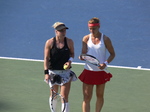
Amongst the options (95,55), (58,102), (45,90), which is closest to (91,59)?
(95,55)

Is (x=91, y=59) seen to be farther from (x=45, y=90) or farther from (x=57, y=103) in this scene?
(x=45, y=90)

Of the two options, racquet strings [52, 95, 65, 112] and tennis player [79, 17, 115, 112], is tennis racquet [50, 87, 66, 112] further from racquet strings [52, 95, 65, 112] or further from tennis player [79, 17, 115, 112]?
tennis player [79, 17, 115, 112]

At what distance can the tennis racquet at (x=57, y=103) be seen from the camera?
26.8 ft

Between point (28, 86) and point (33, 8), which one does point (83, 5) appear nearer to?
point (33, 8)

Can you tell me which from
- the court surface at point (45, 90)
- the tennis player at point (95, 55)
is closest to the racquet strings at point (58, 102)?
the tennis player at point (95, 55)

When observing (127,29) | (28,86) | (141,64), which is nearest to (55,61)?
(28,86)

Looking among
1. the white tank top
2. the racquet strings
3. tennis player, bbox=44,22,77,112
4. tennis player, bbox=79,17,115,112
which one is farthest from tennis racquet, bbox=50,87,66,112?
the white tank top

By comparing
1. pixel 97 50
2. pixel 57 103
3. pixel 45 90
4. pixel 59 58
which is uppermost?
pixel 97 50

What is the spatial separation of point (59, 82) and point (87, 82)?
0.51 meters

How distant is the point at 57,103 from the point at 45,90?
2115mm

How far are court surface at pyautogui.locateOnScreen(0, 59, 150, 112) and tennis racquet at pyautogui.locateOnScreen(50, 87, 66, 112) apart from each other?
3.15 feet

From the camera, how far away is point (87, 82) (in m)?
8.41

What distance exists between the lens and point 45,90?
33.9ft

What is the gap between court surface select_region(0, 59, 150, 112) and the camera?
943 centimetres
